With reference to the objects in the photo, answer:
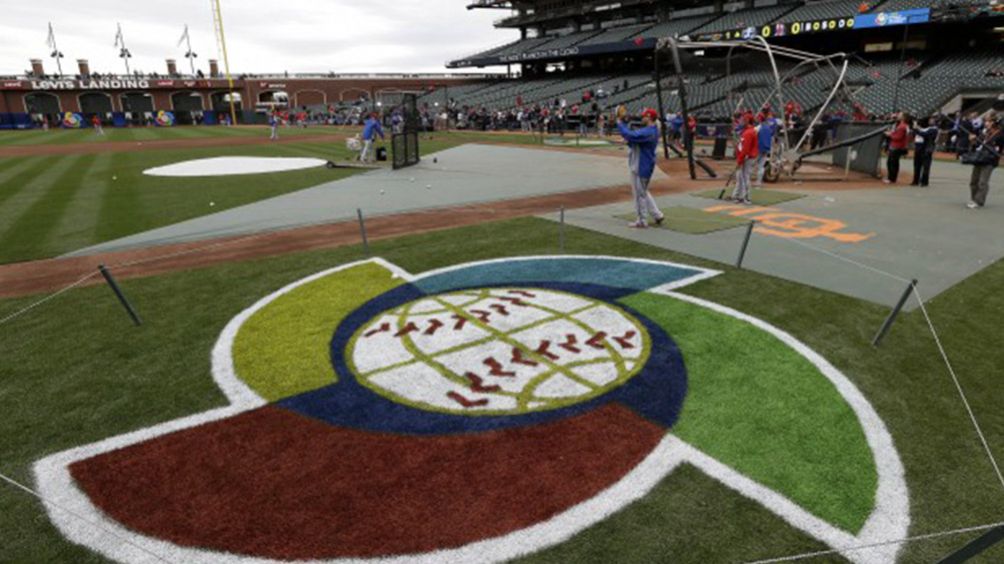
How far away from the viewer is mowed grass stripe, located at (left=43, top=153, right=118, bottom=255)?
11461 millimetres

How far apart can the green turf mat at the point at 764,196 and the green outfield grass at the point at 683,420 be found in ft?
21.0

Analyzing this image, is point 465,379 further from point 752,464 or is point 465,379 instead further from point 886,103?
point 886,103

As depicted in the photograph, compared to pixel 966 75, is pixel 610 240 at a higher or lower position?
lower

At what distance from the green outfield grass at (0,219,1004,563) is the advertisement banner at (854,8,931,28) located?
34.6 m

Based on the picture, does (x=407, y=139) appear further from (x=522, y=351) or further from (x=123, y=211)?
(x=522, y=351)

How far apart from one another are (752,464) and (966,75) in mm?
40964

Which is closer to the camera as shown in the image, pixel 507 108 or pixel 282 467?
pixel 282 467

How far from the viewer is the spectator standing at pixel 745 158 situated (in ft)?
45.9

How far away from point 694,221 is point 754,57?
661 inches

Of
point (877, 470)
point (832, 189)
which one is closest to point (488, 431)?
point (877, 470)

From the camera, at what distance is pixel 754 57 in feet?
82.1

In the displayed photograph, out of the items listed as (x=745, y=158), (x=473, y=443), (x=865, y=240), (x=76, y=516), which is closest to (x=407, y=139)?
(x=745, y=158)

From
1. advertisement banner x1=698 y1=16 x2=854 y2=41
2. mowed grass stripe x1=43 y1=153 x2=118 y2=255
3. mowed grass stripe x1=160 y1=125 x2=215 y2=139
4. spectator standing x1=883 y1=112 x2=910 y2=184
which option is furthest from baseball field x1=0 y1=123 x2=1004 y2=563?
mowed grass stripe x1=160 y1=125 x2=215 y2=139

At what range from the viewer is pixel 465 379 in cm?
564
